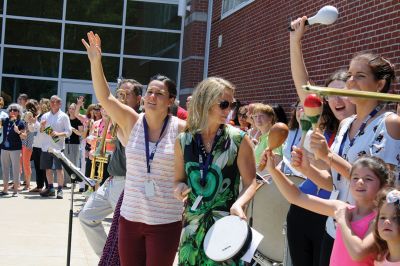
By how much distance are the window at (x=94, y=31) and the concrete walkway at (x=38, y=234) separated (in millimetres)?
8146

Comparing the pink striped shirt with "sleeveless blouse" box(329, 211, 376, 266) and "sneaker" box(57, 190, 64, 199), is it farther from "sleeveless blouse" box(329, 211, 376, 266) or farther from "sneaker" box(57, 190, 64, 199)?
"sneaker" box(57, 190, 64, 199)

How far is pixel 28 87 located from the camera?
1977cm

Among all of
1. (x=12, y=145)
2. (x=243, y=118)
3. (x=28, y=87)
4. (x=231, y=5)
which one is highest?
(x=231, y=5)

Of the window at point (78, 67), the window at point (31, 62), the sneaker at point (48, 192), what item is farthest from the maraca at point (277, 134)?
the window at point (31, 62)

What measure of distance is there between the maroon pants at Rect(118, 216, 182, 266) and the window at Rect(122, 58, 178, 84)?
15.6 m

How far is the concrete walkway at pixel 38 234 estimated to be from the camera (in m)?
7.66

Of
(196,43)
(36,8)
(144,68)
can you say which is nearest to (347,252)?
(196,43)

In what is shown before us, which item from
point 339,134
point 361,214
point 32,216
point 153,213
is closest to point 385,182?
point 361,214

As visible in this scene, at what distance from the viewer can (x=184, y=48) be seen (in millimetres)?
19547

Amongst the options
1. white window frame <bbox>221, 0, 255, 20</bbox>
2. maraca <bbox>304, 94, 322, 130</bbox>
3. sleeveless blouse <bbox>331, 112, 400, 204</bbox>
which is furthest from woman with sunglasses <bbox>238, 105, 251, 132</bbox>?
maraca <bbox>304, 94, 322, 130</bbox>

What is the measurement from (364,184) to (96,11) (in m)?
17.4

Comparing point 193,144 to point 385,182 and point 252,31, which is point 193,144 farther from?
point 252,31

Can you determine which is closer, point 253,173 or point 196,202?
point 196,202

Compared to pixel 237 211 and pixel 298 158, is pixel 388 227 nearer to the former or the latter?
pixel 298 158
